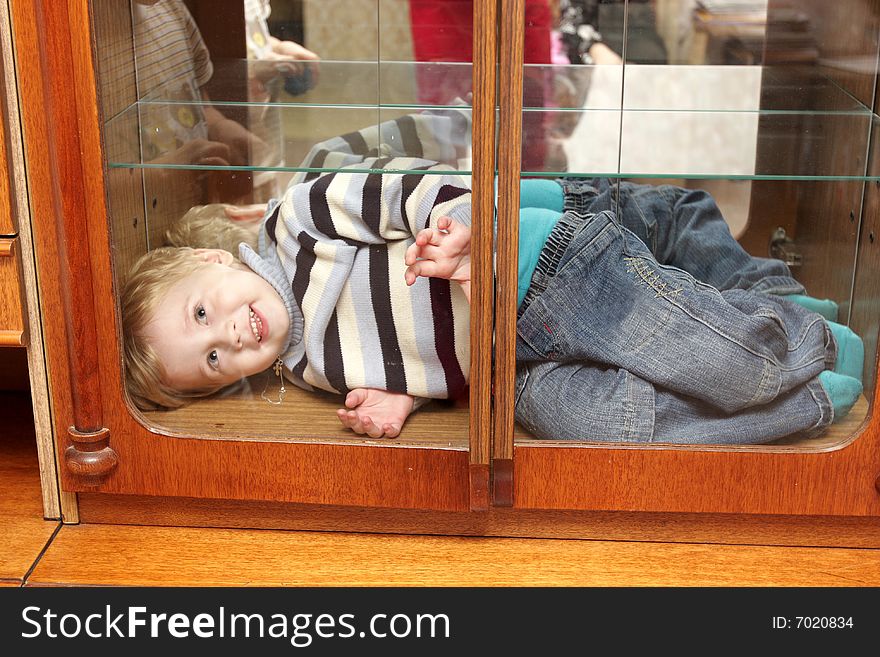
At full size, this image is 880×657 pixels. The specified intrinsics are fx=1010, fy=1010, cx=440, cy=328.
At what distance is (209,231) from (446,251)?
0.26 metres

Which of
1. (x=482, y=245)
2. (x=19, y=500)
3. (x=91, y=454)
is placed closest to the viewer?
(x=482, y=245)

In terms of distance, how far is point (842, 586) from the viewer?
1011mm

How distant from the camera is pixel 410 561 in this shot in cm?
105

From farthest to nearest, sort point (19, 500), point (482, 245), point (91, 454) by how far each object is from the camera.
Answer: point (19, 500) < point (91, 454) < point (482, 245)

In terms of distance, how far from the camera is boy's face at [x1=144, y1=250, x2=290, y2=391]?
3.51ft

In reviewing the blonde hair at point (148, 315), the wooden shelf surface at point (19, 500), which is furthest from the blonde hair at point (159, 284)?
the wooden shelf surface at point (19, 500)

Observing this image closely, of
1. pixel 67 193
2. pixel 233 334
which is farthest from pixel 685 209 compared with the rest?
pixel 67 193

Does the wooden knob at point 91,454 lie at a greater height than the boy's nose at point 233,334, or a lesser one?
lesser

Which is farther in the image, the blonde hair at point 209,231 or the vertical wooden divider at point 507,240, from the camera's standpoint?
the blonde hair at point 209,231

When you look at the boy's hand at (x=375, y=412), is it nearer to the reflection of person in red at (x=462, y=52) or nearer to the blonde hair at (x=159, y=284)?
the blonde hair at (x=159, y=284)

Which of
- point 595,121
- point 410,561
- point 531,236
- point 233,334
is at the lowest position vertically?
point 410,561

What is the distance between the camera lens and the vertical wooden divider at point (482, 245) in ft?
2.83

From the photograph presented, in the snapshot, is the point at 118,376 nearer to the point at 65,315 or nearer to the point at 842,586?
the point at 65,315

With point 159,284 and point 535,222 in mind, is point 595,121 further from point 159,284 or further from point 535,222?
point 159,284
